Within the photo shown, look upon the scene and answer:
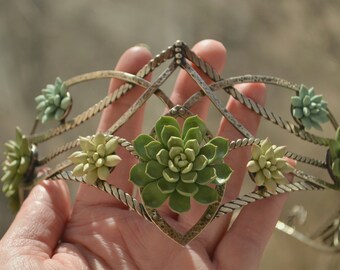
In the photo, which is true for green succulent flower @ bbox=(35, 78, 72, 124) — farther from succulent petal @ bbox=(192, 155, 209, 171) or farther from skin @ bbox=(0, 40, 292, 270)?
succulent petal @ bbox=(192, 155, 209, 171)

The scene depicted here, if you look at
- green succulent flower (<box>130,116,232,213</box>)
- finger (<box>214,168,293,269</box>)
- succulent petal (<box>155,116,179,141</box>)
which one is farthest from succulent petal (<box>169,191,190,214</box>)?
finger (<box>214,168,293,269</box>)

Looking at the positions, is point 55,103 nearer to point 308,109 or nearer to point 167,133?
point 167,133

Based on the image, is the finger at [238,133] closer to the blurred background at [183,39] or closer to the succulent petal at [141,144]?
the succulent petal at [141,144]

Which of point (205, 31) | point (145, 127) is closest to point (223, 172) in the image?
point (145, 127)

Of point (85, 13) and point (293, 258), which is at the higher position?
point (85, 13)

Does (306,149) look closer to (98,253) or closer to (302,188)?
(302,188)

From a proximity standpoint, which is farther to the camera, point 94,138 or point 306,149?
point 306,149

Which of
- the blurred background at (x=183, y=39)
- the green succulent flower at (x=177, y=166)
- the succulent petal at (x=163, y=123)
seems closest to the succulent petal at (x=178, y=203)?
the green succulent flower at (x=177, y=166)

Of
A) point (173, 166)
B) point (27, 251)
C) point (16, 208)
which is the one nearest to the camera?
point (173, 166)
